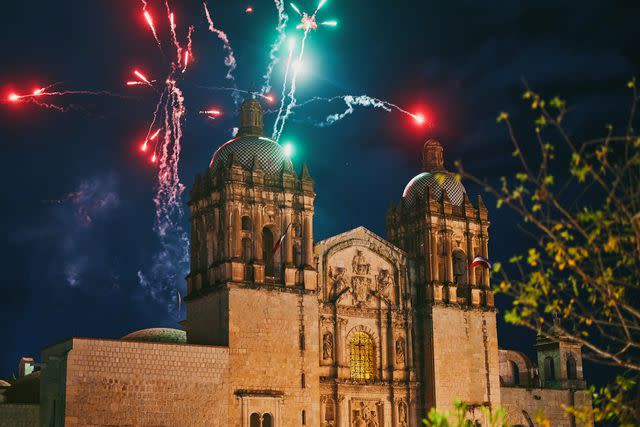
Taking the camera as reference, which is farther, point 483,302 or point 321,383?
point 483,302

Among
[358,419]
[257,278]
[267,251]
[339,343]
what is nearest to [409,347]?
[339,343]

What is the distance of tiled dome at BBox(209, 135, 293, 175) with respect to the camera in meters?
41.2

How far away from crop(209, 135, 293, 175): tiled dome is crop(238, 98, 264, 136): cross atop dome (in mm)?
522

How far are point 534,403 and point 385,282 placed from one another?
10.5 meters

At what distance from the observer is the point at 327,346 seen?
4125 centimetres

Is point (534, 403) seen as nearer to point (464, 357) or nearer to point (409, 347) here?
point (464, 357)

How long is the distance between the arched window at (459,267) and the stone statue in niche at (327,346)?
797 centimetres

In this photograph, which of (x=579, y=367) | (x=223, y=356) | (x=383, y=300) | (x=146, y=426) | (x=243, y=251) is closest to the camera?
(x=146, y=426)

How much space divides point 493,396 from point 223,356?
14.3 meters

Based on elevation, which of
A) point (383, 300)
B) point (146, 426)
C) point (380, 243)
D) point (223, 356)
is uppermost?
point (380, 243)

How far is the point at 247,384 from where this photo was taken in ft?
123

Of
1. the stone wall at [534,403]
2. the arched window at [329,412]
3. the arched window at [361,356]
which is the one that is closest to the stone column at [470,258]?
the stone wall at [534,403]

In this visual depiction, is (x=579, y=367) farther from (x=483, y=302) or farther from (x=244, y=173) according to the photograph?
(x=244, y=173)

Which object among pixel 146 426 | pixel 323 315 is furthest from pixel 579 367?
pixel 146 426
